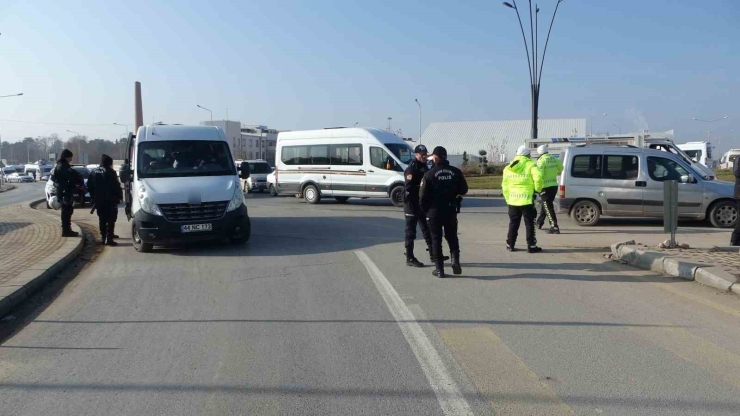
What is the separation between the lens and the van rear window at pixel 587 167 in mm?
15344

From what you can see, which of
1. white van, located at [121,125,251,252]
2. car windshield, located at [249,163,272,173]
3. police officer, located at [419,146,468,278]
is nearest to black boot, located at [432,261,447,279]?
police officer, located at [419,146,468,278]

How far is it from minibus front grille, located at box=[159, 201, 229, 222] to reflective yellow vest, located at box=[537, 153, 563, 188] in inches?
275

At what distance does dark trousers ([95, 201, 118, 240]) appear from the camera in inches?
492

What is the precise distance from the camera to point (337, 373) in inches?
196

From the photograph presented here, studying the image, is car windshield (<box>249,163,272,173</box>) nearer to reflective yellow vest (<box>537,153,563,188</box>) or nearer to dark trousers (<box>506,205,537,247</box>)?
reflective yellow vest (<box>537,153,563,188</box>)

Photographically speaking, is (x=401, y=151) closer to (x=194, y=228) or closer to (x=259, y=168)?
(x=194, y=228)

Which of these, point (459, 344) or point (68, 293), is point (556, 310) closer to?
point (459, 344)

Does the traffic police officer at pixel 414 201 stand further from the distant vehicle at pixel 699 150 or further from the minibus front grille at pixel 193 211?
the distant vehicle at pixel 699 150

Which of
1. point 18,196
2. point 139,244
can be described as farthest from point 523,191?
point 18,196

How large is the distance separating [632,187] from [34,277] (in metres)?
12.8

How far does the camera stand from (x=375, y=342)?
5.79m

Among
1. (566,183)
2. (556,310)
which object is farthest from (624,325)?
(566,183)

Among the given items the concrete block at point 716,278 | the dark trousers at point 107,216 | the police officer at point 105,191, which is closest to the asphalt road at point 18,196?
the dark trousers at point 107,216

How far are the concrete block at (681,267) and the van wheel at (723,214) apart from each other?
21.2 ft
